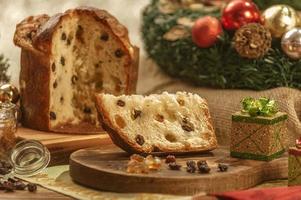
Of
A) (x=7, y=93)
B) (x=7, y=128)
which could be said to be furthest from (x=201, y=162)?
(x=7, y=93)

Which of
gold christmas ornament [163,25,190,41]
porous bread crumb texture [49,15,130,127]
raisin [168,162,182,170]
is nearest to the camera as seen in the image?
raisin [168,162,182,170]

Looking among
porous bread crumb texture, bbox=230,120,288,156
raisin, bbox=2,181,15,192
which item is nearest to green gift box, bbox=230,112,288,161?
porous bread crumb texture, bbox=230,120,288,156

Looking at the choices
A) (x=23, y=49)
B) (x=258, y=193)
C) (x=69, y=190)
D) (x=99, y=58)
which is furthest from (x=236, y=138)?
(x=23, y=49)

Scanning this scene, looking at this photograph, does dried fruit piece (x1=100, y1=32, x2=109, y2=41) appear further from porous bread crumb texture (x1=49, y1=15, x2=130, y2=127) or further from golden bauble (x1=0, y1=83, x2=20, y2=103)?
golden bauble (x1=0, y1=83, x2=20, y2=103)

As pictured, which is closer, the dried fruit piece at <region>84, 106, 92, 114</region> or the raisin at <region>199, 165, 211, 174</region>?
the raisin at <region>199, 165, 211, 174</region>

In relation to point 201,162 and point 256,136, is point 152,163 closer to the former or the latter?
point 201,162

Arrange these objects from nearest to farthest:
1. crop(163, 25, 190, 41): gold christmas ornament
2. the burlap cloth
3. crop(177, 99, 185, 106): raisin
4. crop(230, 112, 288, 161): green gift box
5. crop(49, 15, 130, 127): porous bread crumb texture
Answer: crop(230, 112, 288, 161): green gift box < crop(177, 99, 185, 106): raisin < the burlap cloth < crop(49, 15, 130, 127): porous bread crumb texture < crop(163, 25, 190, 41): gold christmas ornament

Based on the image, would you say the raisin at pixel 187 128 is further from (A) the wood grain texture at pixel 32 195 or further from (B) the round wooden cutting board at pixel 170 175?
(A) the wood grain texture at pixel 32 195

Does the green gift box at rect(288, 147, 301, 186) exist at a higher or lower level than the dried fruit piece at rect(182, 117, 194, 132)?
lower
